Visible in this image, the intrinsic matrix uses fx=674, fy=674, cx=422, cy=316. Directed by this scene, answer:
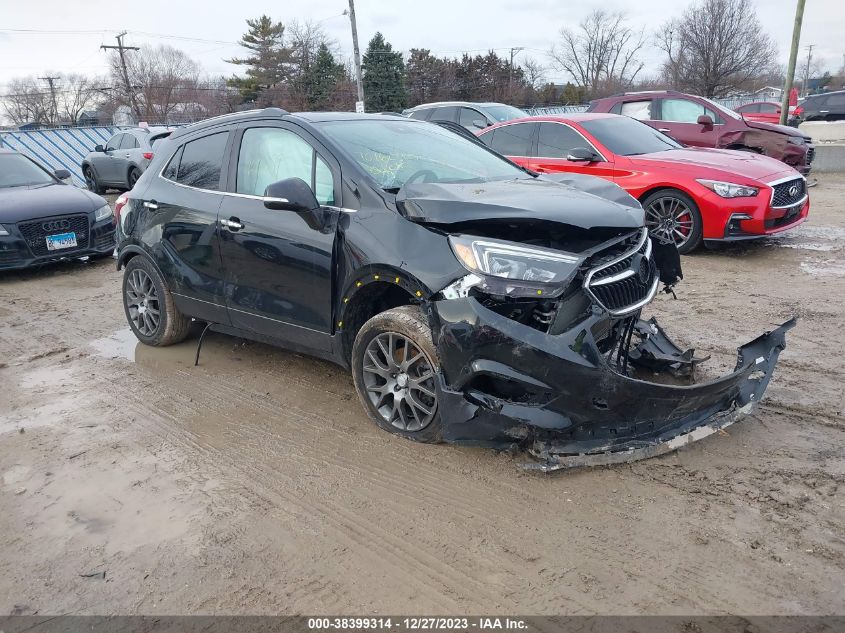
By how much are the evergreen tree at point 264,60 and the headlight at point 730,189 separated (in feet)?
164

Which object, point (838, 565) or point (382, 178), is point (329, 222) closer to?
point (382, 178)

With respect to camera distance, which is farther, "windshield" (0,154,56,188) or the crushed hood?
"windshield" (0,154,56,188)

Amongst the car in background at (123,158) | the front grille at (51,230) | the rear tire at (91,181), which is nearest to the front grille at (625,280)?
the front grille at (51,230)

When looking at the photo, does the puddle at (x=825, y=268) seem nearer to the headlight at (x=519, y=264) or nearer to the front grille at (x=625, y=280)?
the front grille at (x=625, y=280)

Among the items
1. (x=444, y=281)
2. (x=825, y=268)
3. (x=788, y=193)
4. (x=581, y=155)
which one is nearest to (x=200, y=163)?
(x=444, y=281)

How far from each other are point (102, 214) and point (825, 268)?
905cm

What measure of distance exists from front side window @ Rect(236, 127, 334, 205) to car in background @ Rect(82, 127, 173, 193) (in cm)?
1272

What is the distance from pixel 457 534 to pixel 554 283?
4.03ft

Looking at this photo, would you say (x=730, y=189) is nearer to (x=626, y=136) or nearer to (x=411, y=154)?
(x=626, y=136)

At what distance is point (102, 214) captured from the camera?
9336 mm

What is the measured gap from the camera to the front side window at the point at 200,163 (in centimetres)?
488

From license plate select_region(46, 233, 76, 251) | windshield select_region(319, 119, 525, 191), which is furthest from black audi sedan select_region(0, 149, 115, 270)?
windshield select_region(319, 119, 525, 191)

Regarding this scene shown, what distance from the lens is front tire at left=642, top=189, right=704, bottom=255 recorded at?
26.0 feet

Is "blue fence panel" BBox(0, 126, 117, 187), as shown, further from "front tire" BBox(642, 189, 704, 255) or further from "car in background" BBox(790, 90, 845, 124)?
"car in background" BBox(790, 90, 845, 124)
